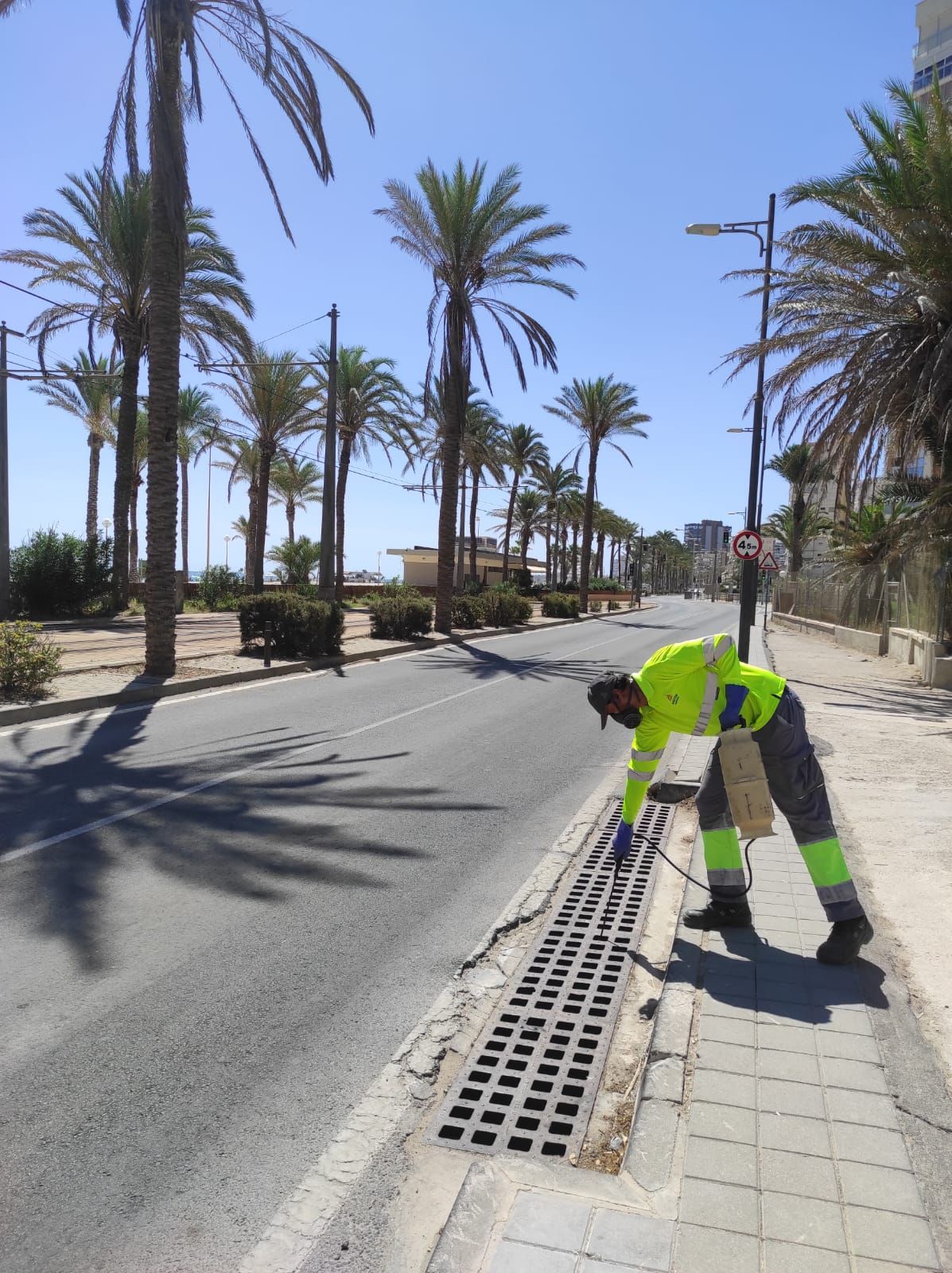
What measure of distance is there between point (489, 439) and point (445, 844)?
42679 millimetres

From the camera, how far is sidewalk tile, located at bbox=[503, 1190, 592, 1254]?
7.80 feet

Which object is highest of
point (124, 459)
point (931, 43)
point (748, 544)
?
point (931, 43)

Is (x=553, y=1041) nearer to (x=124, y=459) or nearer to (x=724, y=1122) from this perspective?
(x=724, y=1122)

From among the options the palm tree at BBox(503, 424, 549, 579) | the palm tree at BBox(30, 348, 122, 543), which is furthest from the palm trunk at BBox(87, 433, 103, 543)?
the palm tree at BBox(503, 424, 549, 579)

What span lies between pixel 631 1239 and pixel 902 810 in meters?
5.55

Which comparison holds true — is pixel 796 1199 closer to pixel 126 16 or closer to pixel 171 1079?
pixel 171 1079

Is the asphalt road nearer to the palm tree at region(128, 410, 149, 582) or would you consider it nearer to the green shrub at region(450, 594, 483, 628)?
the green shrub at region(450, 594, 483, 628)

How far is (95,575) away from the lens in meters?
26.1

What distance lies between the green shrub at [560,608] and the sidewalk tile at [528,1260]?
128ft

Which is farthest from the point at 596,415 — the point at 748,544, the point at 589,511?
the point at 748,544

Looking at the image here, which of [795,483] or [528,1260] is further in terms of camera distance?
[795,483]

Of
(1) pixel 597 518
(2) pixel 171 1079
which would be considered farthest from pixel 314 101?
(1) pixel 597 518

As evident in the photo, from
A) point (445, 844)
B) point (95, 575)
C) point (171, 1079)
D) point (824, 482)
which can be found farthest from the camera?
point (95, 575)

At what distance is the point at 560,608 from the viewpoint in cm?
4131
